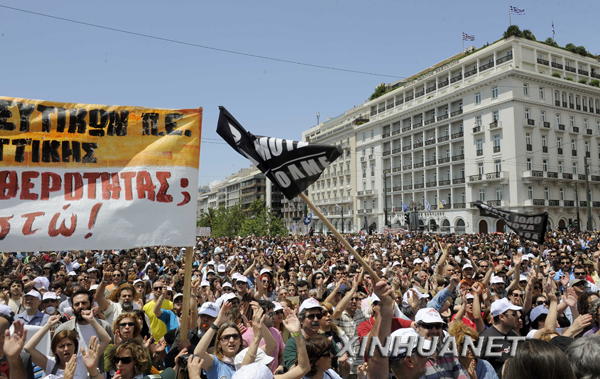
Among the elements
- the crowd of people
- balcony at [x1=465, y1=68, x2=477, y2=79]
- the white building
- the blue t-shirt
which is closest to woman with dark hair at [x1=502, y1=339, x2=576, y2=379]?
the crowd of people

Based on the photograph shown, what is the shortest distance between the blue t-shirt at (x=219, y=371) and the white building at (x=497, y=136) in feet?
134

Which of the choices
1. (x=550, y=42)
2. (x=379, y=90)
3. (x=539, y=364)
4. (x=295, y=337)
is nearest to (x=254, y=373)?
(x=295, y=337)

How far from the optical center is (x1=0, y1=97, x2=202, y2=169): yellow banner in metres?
3.99

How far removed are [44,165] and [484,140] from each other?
5154 centimetres

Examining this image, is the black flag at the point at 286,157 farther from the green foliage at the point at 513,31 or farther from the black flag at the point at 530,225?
the green foliage at the point at 513,31

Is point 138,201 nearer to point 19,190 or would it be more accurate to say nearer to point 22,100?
point 19,190

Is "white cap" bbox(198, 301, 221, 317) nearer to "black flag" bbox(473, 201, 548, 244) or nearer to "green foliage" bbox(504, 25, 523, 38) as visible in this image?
"black flag" bbox(473, 201, 548, 244)

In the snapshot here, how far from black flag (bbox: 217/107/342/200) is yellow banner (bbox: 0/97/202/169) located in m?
0.46

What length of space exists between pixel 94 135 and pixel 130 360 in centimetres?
202

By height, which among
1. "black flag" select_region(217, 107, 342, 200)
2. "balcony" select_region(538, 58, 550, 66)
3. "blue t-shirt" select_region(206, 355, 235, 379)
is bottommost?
"blue t-shirt" select_region(206, 355, 235, 379)

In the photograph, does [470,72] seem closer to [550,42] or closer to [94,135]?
[550,42]

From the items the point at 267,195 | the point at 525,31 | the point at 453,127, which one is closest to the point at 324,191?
the point at 267,195

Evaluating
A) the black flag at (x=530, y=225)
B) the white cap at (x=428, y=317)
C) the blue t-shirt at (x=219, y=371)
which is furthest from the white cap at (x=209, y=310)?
the black flag at (x=530, y=225)

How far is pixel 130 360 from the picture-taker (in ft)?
11.7
